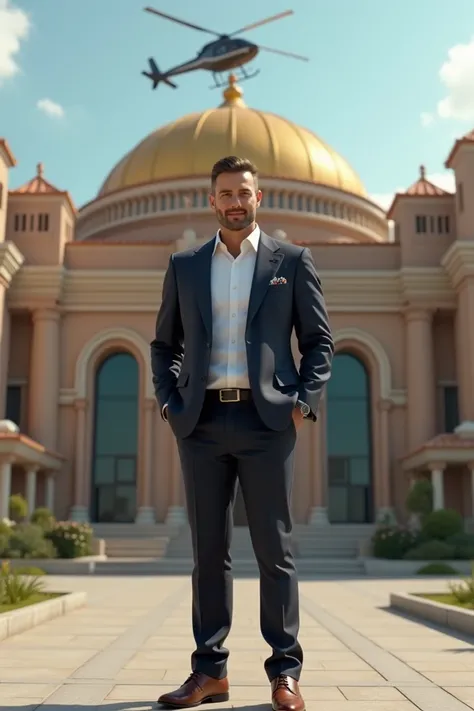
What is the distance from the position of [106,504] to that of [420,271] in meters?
12.5

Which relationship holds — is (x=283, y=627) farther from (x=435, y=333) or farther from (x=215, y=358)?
(x=435, y=333)

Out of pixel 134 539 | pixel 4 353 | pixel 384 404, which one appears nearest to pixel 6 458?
pixel 134 539

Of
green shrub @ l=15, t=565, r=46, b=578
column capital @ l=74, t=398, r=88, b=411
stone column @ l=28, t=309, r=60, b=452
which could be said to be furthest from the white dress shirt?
column capital @ l=74, t=398, r=88, b=411

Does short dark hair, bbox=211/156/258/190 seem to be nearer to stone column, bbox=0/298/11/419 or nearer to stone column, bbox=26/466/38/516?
stone column, bbox=26/466/38/516

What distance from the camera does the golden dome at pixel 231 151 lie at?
111 ft

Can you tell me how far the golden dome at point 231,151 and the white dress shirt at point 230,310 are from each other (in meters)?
28.8

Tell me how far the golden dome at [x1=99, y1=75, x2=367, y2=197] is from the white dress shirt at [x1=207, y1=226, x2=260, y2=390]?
1135 inches

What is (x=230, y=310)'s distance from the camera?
4.50 metres

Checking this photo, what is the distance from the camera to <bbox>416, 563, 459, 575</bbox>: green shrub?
19.0 meters

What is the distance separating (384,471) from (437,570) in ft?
25.6

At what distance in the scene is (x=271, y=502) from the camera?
14.1ft

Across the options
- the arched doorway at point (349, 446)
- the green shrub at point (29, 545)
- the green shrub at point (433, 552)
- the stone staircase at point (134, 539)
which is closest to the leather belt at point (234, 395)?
the green shrub at point (433, 552)

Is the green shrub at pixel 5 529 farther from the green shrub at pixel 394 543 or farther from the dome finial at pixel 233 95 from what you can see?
the dome finial at pixel 233 95

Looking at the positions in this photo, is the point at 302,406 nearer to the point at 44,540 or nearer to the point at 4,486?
the point at 44,540
